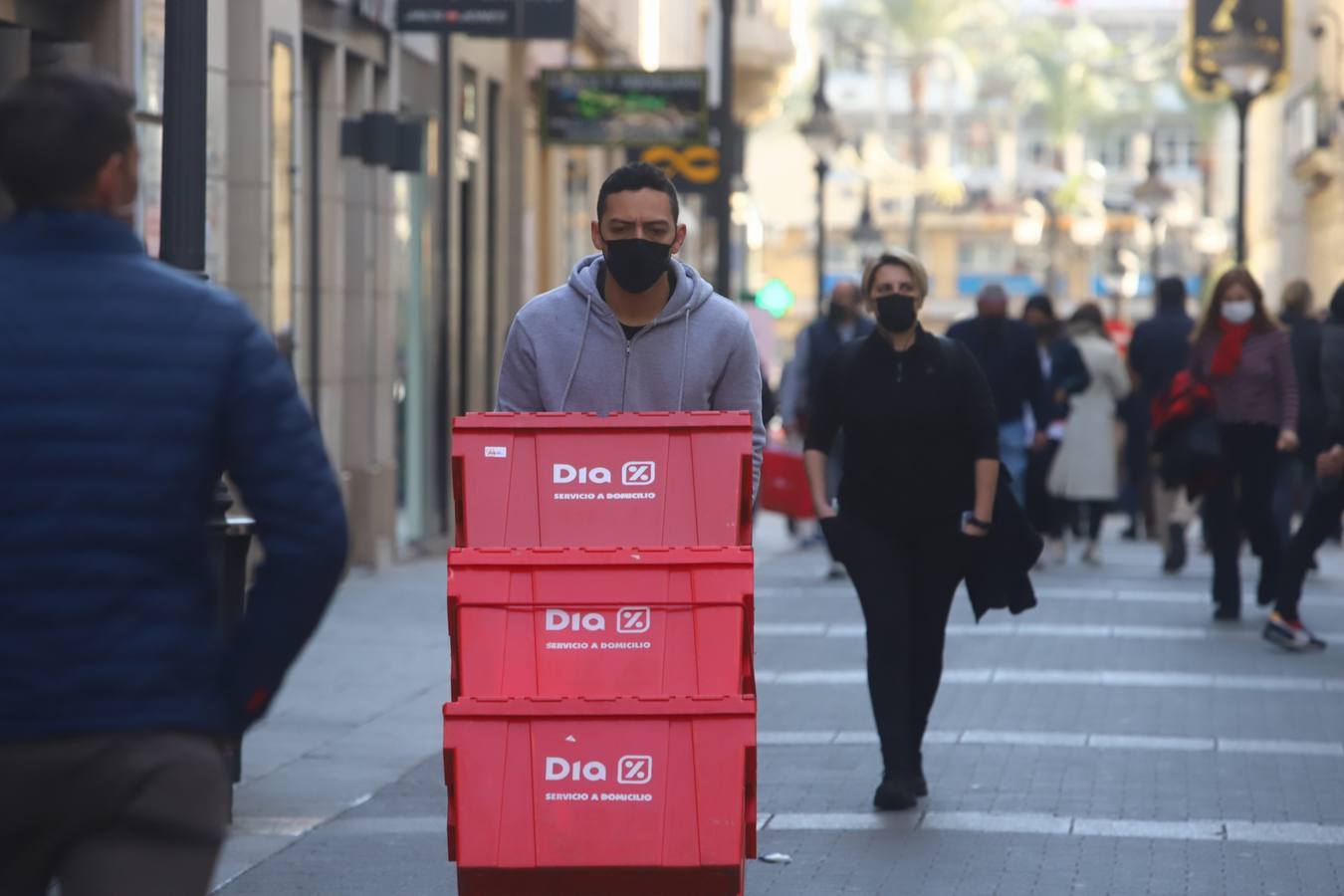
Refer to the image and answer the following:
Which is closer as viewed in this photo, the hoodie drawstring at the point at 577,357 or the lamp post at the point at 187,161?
the hoodie drawstring at the point at 577,357

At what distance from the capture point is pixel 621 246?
620 cm

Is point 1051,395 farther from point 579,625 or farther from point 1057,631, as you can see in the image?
point 579,625

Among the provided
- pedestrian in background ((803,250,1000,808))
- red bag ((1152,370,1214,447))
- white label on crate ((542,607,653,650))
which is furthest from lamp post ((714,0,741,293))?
white label on crate ((542,607,653,650))

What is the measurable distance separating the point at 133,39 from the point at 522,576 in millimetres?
7401

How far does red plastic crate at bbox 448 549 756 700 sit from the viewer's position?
18.7 ft

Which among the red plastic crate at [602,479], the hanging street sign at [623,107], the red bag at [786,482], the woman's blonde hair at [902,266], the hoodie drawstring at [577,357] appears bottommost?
the red bag at [786,482]

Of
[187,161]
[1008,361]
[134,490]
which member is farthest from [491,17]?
[134,490]

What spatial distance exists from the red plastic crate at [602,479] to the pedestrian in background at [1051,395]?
1199 centimetres

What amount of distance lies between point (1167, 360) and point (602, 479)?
45.1ft

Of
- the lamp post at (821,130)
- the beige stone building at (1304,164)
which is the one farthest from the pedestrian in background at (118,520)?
the beige stone building at (1304,164)

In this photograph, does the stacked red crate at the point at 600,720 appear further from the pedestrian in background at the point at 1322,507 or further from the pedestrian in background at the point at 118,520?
the pedestrian in background at the point at 1322,507

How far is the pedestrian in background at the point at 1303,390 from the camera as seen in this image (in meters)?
15.6

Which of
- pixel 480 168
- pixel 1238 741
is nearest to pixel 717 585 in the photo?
pixel 1238 741

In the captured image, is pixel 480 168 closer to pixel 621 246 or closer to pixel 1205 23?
pixel 1205 23
